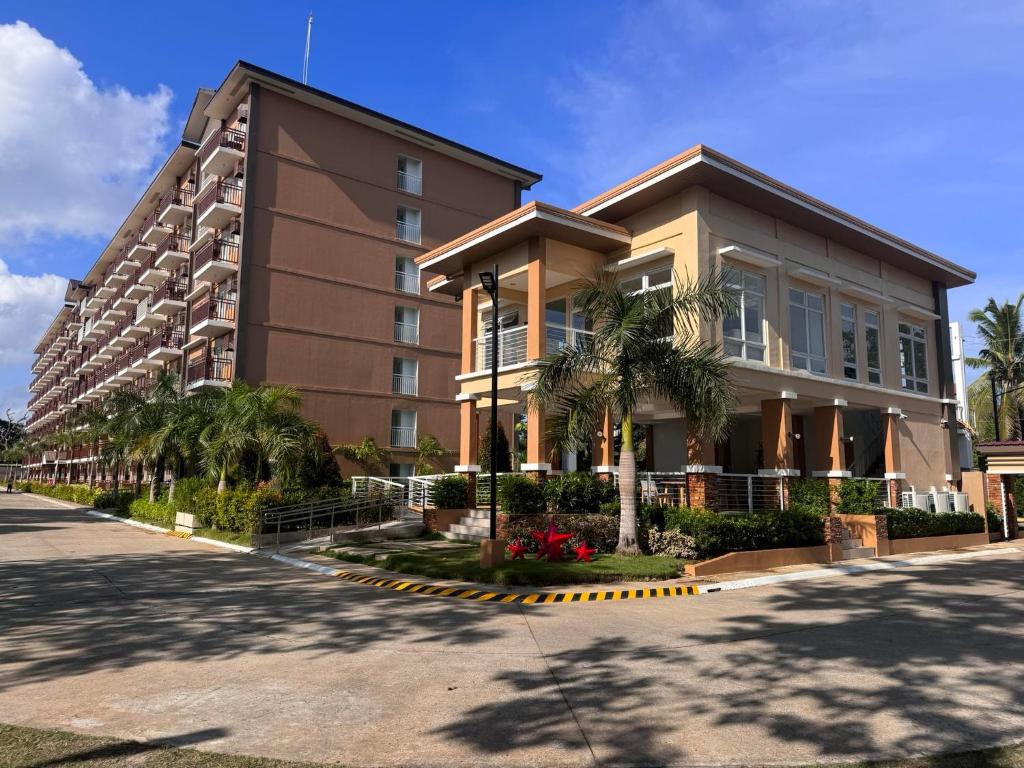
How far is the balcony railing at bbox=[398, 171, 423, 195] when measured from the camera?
36.7 meters

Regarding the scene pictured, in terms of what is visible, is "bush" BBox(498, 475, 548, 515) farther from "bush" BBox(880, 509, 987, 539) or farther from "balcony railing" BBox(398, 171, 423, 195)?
"balcony railing" BBox(398, 171, 423, 195)

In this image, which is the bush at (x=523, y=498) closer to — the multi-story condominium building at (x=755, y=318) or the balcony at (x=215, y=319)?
the multi-story condominium building at (x=755, y=318)

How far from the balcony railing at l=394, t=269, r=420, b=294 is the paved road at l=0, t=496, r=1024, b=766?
81.9 feet

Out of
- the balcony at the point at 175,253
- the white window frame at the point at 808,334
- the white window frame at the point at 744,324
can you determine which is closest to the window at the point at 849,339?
the white window frame at the point at 808,334

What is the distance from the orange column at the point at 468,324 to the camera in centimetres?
2202

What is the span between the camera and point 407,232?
120ft

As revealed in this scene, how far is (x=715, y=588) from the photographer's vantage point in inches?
500

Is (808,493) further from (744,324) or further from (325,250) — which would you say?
(325,250)

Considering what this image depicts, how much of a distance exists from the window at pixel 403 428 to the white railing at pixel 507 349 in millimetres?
13573

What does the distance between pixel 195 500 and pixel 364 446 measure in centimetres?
879

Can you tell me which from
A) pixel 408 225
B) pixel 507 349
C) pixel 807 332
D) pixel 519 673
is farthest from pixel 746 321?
pixel 408 225

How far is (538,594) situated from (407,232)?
2766 centimetres

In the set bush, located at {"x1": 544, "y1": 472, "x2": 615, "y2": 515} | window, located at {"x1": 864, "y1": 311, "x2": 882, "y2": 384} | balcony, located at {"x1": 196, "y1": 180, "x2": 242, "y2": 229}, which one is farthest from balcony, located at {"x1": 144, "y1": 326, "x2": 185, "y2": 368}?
window, located at {"x1": 864, "y1": 311, "x2": 882, "y2": 384}

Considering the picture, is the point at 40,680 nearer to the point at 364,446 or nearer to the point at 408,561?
the point at 408,561
